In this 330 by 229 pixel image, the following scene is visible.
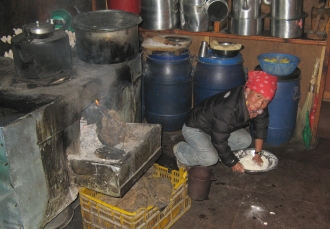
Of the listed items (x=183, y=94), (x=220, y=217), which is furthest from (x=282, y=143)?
(x=220, y=217)

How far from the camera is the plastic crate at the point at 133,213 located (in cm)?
275

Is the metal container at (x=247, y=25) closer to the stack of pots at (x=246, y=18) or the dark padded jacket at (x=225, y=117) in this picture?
the stack of pots at (x=246, y=18)

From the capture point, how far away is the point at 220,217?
3.31 meters

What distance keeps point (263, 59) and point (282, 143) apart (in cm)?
102

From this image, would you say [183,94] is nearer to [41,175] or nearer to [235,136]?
[235,136]

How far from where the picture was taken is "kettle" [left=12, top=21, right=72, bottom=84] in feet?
9.43

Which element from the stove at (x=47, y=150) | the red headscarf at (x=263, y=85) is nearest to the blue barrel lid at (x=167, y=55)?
the stove at (x=47, y=150)

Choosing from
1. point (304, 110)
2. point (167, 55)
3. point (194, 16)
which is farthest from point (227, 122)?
point (194, 16)

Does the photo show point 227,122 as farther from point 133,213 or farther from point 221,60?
point 221,60

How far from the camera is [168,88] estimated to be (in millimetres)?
4578

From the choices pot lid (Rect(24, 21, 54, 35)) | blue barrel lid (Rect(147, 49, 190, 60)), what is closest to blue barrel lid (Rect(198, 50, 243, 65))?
blue barrel lid (Rect(147, 49, 190, 60))

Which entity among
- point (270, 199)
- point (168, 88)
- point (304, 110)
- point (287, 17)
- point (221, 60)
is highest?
point (287, 17)

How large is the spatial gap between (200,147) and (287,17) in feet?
5.98

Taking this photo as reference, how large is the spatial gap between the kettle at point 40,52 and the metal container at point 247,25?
7.10ft
